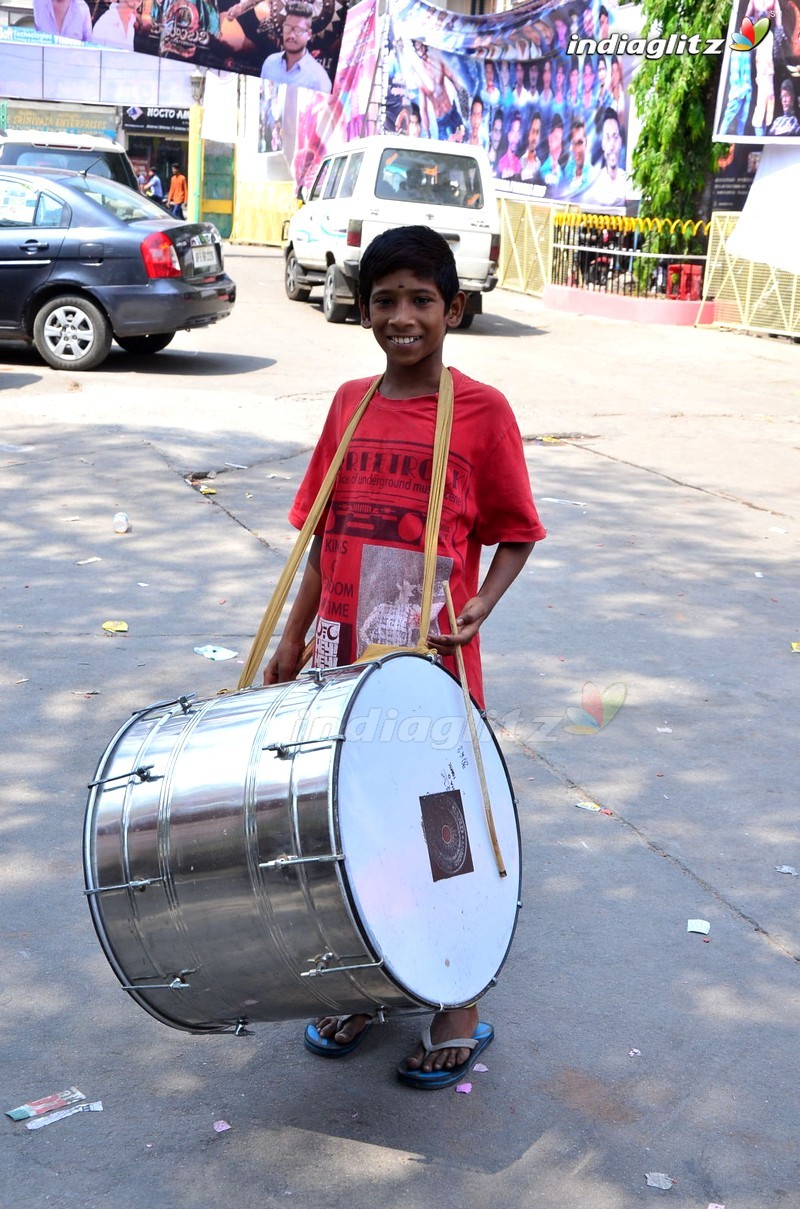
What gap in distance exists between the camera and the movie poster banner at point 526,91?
2153cm

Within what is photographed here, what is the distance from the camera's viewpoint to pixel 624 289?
19297 millimetres

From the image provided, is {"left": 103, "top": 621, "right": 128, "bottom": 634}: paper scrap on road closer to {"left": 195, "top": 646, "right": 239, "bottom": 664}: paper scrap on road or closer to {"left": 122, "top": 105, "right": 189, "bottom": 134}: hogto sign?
{"left": 195, "top": 646, "right": 239, "bottom": 664}: paper scrap on road

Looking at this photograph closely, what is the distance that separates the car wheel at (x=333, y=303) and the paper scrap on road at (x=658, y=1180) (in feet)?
48.2

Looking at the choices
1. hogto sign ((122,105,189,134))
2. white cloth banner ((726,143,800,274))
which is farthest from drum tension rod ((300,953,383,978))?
hogto sign ((122,105,189,134))

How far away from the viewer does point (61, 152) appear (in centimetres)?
1446

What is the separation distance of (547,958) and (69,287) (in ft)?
32.1

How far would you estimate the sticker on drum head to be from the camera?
256 centimetres

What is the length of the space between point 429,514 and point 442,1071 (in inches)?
48.1

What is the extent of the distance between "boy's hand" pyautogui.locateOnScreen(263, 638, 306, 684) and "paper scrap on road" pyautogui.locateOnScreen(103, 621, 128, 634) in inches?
108

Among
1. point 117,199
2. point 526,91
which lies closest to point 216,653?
point 117,199

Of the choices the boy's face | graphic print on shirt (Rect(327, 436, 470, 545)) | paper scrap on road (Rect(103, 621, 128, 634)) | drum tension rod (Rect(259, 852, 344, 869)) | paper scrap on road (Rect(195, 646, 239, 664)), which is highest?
the boy's face

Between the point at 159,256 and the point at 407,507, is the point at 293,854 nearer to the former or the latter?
the point at 407,507

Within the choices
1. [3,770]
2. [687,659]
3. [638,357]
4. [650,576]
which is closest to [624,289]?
[638,357]

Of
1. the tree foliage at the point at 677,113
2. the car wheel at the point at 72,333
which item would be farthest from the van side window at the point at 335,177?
the car wheel at the point at 72,333
